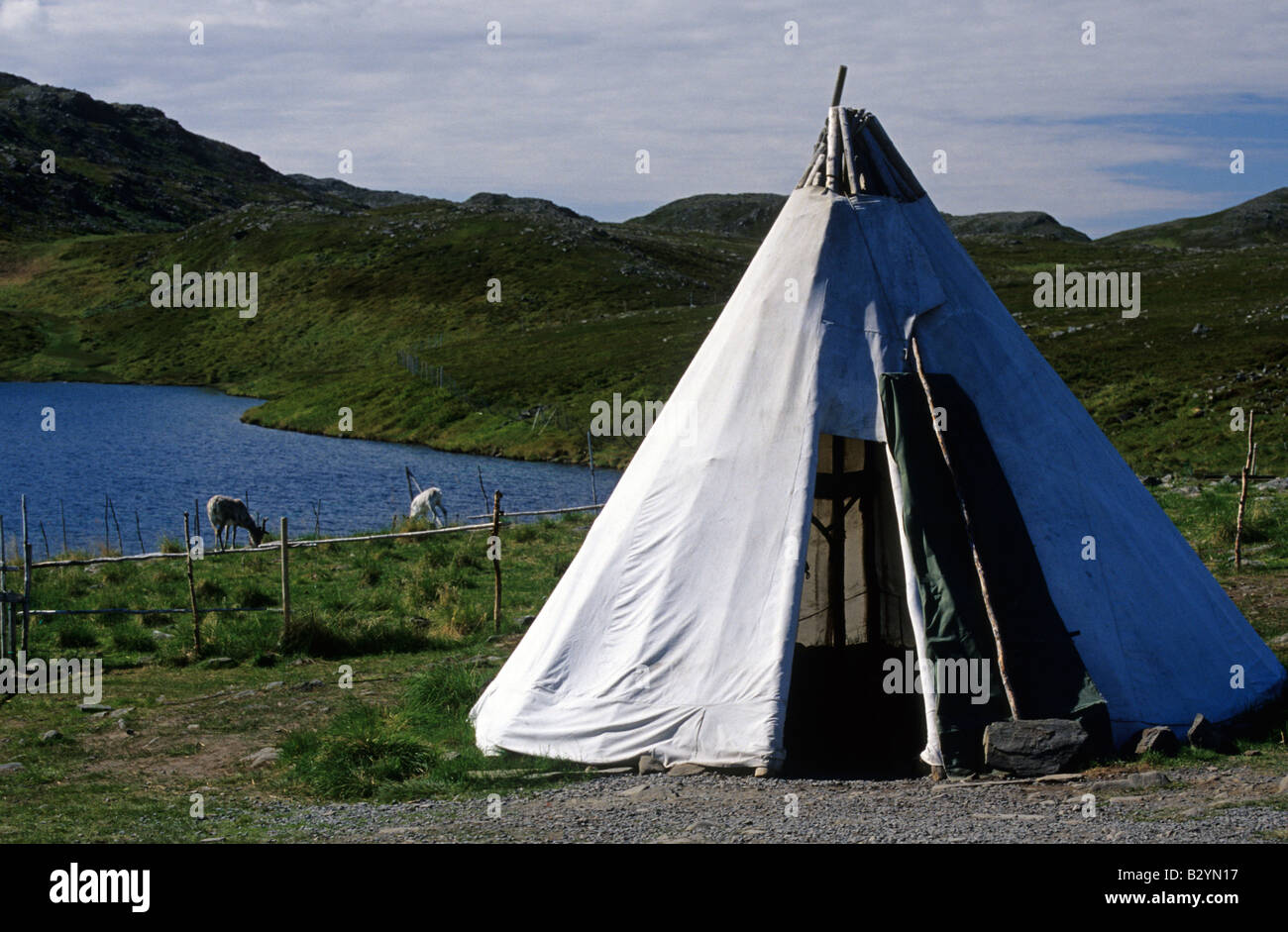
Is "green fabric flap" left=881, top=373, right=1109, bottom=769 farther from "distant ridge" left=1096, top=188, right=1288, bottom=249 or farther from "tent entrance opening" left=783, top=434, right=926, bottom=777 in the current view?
"distant ridge" left=1096, top=188, right=1288, bottom=249

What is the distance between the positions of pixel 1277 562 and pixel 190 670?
52.4ft

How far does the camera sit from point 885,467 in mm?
12922

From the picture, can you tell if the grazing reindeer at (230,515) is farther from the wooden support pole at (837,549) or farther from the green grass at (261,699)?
the wooden support pole at (837,549)

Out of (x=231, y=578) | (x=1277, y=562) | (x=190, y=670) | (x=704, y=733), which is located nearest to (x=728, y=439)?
(x=704, y=733)

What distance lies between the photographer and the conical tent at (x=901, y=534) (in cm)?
943

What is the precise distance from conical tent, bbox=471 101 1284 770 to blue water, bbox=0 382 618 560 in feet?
70.6

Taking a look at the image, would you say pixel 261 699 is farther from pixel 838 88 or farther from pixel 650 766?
pixel 838 88

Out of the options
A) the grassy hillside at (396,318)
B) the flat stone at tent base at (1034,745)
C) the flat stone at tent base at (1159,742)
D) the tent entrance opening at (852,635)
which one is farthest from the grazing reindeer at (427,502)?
the flat stone at tent base at (1159,742)

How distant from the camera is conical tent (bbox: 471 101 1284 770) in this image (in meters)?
9.43

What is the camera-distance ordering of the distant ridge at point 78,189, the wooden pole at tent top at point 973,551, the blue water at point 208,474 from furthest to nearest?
the distant ridge at point 78,189 → the blue water at point 208,474 → the wooden pole at tent top at point 973,551

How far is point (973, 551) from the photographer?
960 cm

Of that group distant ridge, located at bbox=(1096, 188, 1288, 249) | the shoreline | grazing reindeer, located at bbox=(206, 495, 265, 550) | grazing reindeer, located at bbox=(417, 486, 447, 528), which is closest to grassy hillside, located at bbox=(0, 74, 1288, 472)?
the shoreline

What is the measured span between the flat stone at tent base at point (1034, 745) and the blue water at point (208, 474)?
2416 centimetres
